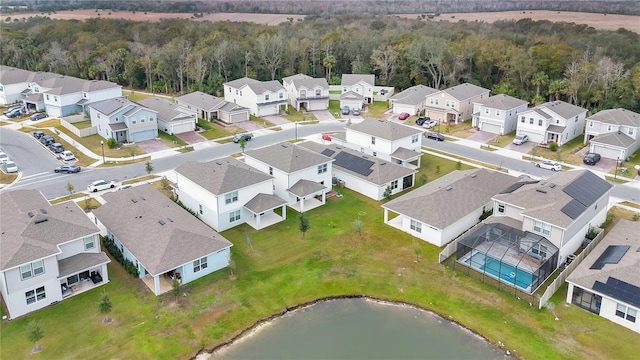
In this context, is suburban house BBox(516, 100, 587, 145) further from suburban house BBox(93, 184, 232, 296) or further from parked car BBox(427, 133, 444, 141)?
suburban house BBox(93, 184, 232, 296)

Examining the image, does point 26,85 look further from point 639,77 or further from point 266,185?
point 639,77

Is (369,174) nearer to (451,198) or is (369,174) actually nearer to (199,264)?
(451,198)

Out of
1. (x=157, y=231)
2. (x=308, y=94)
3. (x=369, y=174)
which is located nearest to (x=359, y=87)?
(x=308, y=94)

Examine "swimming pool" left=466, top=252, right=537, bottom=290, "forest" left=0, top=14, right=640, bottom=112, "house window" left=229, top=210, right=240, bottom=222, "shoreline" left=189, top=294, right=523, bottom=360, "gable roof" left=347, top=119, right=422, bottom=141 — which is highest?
"forest" left=0, top=14, right=640, bottom=112

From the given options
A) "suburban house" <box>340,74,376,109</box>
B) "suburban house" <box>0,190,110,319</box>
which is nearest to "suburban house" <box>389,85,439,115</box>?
"suburban house" <box>340,74,376,109</box>

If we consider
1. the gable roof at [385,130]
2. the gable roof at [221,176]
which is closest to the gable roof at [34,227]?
the gable roof at [221,176]

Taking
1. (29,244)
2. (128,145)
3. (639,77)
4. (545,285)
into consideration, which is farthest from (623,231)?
(128,145)

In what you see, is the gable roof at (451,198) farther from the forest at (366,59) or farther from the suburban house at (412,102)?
the forest at (366,59)
